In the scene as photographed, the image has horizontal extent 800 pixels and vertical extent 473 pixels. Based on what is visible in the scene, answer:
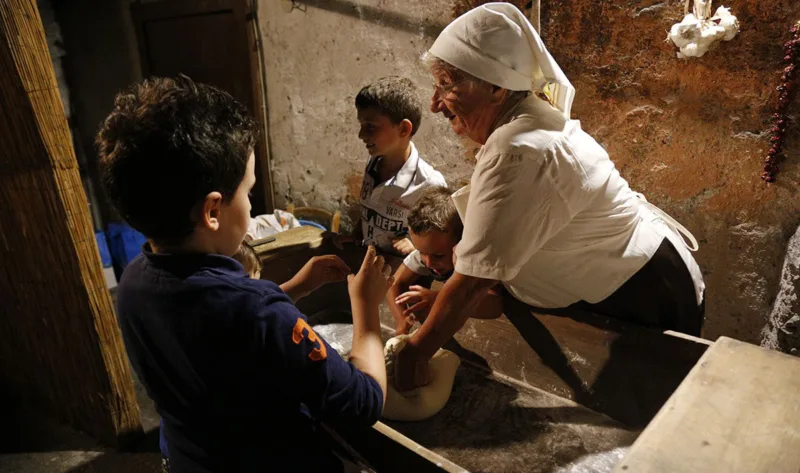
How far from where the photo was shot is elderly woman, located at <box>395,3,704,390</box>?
1.50 meters

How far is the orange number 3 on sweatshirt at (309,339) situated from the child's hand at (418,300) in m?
1.16

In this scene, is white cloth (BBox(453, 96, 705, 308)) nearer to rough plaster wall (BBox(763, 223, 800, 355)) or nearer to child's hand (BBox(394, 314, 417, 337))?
child's hand (BBox(394, 314, 417, 337))

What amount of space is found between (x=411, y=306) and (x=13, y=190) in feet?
5.75

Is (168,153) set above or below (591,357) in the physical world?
above

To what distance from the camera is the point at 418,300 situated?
219 cm

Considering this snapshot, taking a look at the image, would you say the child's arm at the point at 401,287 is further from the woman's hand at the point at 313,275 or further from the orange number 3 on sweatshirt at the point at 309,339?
the orange number 3 on sweatshirt at the point at 309,339

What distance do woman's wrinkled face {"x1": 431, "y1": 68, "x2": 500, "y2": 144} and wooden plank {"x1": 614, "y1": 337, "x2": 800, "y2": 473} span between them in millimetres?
980

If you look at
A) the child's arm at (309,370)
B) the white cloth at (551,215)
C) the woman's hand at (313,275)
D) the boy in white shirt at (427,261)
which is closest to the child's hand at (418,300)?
the boy in white shirt at (427,261)

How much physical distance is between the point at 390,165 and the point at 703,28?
5.14 ft

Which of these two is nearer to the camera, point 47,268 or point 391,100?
point 47,268

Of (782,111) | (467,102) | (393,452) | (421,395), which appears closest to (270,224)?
(421,395)

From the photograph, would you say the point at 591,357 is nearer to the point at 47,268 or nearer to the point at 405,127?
the point at 405,127

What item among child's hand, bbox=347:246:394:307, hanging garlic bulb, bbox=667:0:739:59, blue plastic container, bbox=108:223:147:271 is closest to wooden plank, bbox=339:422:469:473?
child's hand, bbox=347:246:394:307

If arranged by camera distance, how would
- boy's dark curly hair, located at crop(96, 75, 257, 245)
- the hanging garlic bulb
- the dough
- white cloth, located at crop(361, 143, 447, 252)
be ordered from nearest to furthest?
boy's dark curly hair, located at crop(96, 75, 257, 245), the dough, the hanging garlic bulb, white cloth, located at crop(361, 143, 447, 252)
